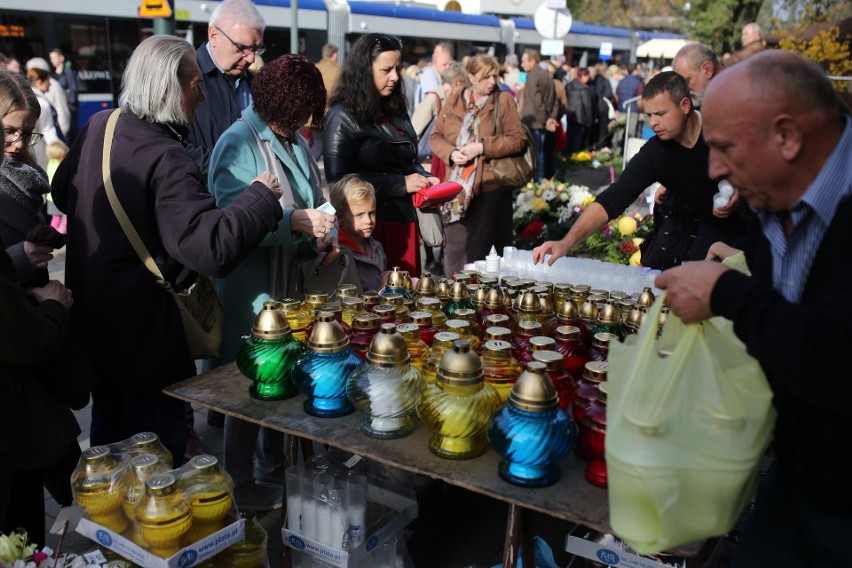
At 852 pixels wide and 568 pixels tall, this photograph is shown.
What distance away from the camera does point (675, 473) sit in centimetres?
142

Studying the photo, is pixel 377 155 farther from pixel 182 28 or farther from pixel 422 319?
pixel 182 28

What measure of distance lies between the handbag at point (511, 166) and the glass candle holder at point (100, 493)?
362 centimetres

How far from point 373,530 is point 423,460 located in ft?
1.92

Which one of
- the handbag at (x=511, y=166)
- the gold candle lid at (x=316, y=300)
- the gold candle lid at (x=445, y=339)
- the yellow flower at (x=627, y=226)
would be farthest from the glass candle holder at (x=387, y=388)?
the yellow flower at (x=627, y=226)

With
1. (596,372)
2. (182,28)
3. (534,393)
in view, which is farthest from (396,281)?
(182,28)

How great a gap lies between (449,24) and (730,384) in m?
18.0

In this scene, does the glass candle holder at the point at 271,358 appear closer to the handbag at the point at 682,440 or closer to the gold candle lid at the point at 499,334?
the gold candle lid at the point at 499,334

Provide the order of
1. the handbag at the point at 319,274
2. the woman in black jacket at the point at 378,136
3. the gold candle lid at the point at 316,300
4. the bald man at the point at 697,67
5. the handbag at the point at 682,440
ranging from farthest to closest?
the bald man at the point at 697,67 < the woman in black jacket at the point at 378,136 < the handbag at the point at 319,274 < the gold candle lid at the point at 316,300 < the handbag at the point at 682,440

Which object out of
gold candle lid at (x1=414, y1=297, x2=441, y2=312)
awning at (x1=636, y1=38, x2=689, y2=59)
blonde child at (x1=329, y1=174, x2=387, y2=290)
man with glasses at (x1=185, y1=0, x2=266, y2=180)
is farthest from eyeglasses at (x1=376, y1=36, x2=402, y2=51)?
awning at (x1=636, y1=38, x2=689, y2=59)

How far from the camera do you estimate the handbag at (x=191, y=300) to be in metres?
2.36

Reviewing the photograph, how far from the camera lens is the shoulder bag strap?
92.4 inches

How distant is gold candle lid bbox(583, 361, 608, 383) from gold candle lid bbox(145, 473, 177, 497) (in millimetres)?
1073

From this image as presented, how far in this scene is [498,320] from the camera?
7.69 feet

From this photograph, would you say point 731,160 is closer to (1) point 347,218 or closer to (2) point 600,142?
(1) point 347,218
